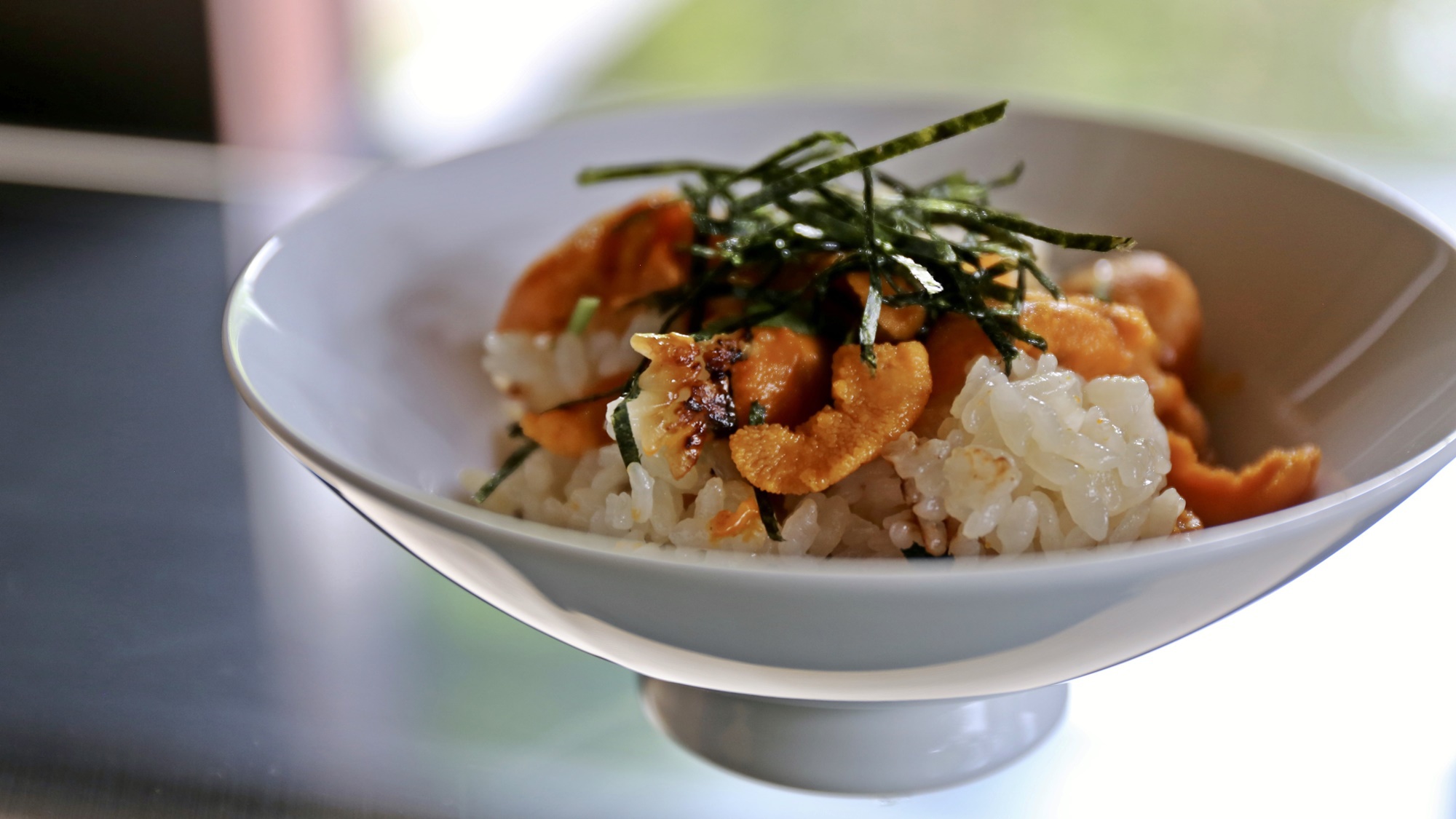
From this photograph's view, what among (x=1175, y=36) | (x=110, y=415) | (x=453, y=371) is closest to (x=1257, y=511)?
(x=453, y=371)

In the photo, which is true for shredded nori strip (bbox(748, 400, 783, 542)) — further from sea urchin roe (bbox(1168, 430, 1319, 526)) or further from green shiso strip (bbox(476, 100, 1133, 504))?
sea urchin roe (bbox(1168, 430, 1319, 526))

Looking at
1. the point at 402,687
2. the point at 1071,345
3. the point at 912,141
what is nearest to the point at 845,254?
the point at 912,141

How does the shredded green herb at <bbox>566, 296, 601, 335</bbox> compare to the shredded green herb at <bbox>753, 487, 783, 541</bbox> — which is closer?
the shredded green herb at <bbox>753, 487, 783, 541</bbox>

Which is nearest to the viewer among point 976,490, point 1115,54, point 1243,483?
point 976,490

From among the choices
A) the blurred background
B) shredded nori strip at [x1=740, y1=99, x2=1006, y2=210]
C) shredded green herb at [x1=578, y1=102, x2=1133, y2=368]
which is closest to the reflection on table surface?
the blurred background

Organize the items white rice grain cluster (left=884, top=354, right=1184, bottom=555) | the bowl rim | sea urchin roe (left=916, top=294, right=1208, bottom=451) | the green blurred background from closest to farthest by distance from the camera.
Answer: the bowl rim → white rice grain cluster (left=884, top=354, right=1184, bottom=555) → sea urchin roe (left=916, top=294, right=1208, bottom=451) → the green blurred background

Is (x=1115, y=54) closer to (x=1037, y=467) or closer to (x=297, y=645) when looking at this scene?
(x=1037, y=467)

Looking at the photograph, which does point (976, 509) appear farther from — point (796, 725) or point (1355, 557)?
point (1355, 557)
